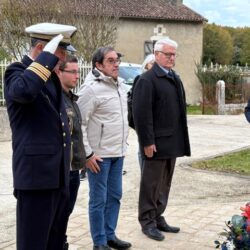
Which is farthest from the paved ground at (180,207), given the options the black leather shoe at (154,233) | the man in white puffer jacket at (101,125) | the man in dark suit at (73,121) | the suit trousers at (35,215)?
the suit trousers at (35,215)

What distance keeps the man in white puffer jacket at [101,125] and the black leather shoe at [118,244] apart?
0.55 feet

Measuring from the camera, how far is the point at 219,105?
1969 centimetres

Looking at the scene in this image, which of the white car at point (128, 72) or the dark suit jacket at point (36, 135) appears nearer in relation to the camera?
the dark suit jacket at point (36, 135)


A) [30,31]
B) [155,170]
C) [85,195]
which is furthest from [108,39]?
[30,31]

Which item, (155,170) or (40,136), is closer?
(40,136)

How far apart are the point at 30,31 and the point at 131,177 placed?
501 centimetres

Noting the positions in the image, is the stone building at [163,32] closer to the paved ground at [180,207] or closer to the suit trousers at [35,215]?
the paved ground at [180,207]

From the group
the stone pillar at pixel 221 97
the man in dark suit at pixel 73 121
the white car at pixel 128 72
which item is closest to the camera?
the man in dark suit at pixel 73 121

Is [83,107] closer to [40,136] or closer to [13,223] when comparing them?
[40,136]

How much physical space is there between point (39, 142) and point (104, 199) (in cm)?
161

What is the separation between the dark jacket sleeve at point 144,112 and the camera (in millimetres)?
4805

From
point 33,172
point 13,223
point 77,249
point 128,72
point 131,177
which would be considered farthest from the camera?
point 128,72

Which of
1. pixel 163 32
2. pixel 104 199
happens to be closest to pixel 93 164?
pixel 104 199

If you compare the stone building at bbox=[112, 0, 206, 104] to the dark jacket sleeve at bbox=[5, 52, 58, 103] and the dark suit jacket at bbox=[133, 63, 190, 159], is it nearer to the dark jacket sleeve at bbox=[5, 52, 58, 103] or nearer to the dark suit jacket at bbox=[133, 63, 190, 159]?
the dark suit jacket at bbox=[133, 63, 190, 159]
